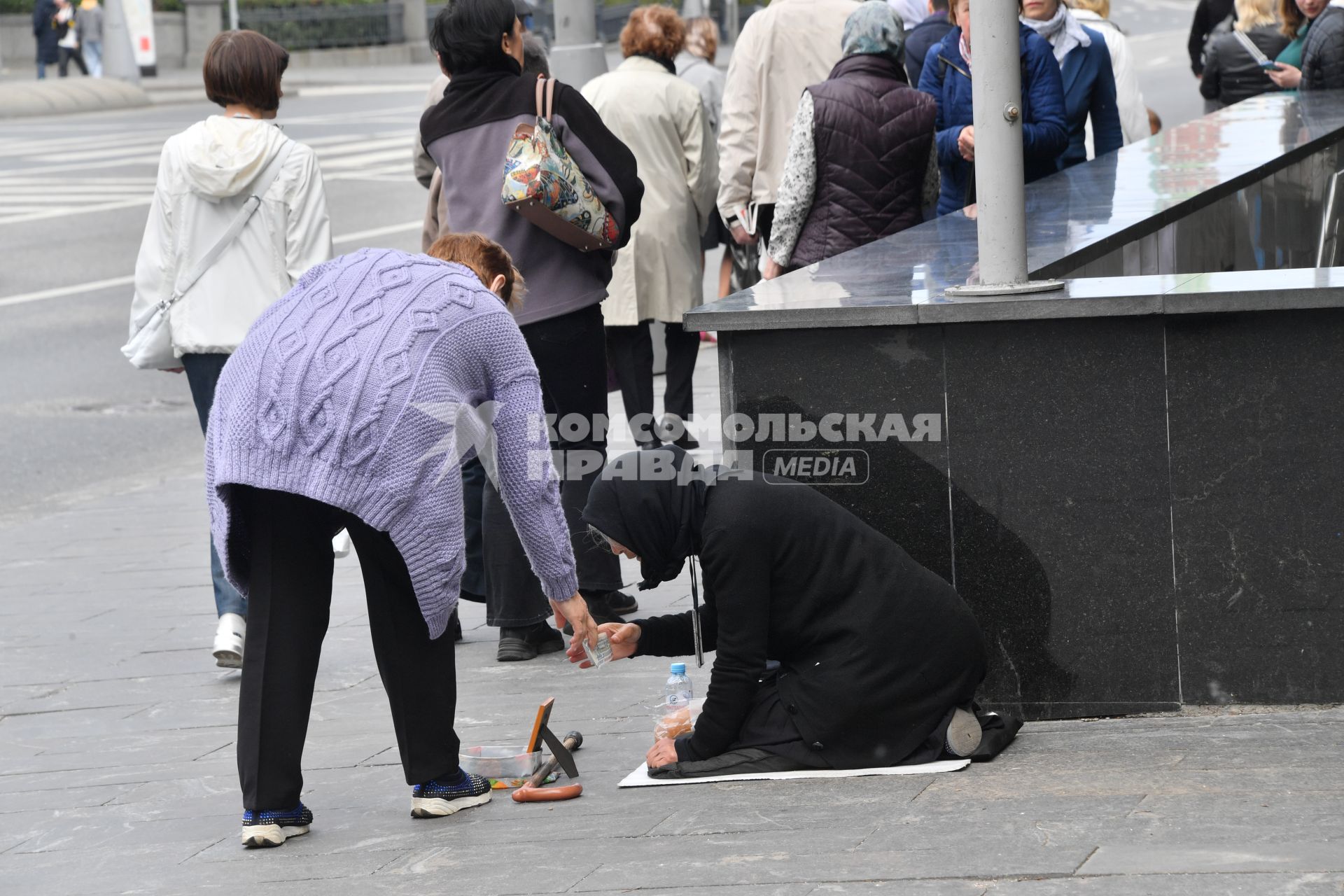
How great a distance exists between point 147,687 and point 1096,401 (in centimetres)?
316

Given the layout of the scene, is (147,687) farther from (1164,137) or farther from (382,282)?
(1164,137)

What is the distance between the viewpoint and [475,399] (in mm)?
4242

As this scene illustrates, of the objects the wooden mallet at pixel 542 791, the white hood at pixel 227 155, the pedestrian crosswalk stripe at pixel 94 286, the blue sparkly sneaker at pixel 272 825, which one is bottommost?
the wooden mallet at pixel 542 791

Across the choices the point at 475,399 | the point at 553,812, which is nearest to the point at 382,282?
the point at 475,399

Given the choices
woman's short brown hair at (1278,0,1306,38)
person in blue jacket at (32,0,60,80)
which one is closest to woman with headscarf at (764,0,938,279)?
woman's short brown hair at (1278,0,1306,38)

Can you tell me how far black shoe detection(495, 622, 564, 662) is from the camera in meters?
5.87

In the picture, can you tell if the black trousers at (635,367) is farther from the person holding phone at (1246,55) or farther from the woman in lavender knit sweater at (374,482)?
the person holding phone at (1246,55)

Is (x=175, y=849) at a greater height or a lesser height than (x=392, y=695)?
lesser

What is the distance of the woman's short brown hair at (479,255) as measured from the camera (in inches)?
176

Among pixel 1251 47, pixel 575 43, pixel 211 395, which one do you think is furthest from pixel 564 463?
pixel 1251 47

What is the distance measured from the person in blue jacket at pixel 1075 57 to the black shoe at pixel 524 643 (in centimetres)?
350

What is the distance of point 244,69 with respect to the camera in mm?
5863

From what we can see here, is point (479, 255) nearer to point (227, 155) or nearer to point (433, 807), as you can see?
point (433, 807)

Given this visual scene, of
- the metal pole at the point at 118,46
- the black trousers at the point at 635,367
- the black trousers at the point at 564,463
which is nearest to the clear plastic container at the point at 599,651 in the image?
the black trousers at the point at 564,463
